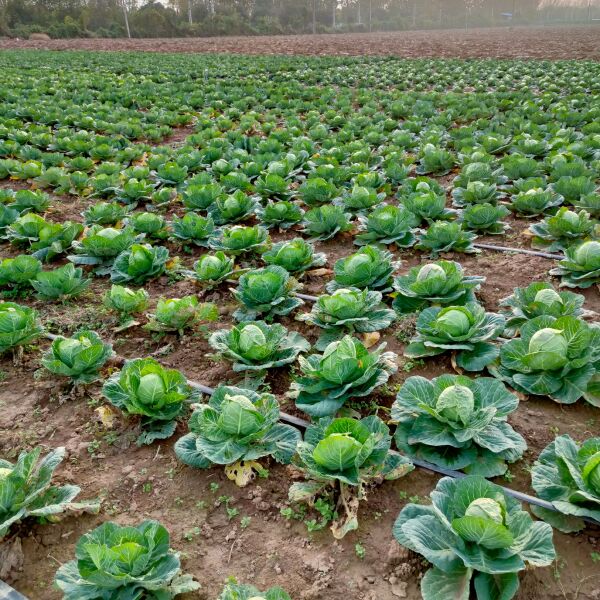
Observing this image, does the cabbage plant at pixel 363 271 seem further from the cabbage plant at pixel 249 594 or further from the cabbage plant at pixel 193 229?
the cabbage plant at pixel 249 594

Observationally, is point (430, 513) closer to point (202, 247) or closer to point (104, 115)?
point (202, 247)

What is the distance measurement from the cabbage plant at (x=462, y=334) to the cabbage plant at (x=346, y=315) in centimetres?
31

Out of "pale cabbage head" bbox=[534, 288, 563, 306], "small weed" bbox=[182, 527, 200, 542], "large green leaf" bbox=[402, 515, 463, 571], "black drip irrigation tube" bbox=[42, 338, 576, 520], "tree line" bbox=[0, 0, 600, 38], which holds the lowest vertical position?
"small weed" bbox=[182, 527, 200, 542]

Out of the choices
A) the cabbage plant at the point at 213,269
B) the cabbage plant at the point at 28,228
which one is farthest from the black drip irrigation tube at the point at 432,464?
the cabbage plant at the point at 28,228

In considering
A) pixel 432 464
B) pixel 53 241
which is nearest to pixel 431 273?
pixel 432 464

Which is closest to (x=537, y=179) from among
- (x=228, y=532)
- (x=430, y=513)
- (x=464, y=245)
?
(x=464, y=245)

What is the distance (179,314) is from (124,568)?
2.13 metres

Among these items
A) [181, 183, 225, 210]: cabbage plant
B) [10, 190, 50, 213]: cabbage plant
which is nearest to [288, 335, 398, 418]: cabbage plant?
[181, 183, 225, 210]: cabbage plant

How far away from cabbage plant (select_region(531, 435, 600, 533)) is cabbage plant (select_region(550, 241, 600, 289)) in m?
2.20

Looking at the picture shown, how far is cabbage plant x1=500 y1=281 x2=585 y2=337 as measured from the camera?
12.1 ft

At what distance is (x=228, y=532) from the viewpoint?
103 inches

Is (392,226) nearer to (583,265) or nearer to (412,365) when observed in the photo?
(583,265)

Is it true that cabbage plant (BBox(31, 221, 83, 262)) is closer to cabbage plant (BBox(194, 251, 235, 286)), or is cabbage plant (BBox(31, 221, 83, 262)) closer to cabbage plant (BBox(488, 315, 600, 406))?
cabbage plant (BBox(194, 251, 235, 286))

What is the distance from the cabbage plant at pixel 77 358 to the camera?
347 cm
